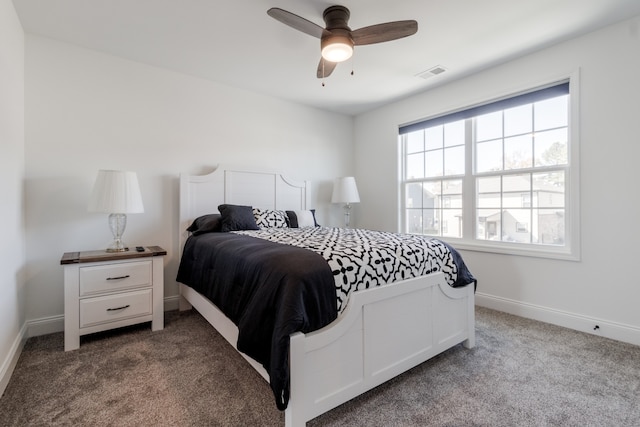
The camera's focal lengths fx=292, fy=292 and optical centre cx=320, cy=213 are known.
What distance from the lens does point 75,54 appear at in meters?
2.57

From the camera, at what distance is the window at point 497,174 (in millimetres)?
2689

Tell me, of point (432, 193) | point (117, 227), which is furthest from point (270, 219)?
point (432, 193)

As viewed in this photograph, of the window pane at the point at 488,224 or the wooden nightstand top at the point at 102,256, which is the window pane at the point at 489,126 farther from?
the wooden nightstand top at the point at 102,256

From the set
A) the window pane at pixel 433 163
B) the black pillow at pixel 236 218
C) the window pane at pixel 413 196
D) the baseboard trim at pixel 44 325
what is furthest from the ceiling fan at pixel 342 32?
the baseboard trim at pixel 44 325

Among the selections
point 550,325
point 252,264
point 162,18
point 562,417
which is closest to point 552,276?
point 550,325

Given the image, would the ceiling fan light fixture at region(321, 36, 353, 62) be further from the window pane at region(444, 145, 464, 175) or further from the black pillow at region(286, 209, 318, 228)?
the window pane at region(444, 145, 464, 175)

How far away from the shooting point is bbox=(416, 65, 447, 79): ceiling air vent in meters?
3.01

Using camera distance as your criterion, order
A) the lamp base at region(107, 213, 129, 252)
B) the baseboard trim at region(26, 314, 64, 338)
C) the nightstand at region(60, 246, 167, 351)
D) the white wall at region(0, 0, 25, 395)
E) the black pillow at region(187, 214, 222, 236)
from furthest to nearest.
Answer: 1. the black pillow at region(187, 214, 222, 236)
2. the lamp base at region(107, 213, 129, 252)
3. the baseboard trim at region(26, 314, 64, 338)
4. the nightstand at region(60, 246, 167, 351)
5. the white wall at region(0, 0, 25, 395)

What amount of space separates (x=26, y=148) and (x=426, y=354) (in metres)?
3.41

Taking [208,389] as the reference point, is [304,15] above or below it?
above

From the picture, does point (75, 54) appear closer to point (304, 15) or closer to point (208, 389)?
point (304, 15)

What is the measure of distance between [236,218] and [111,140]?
4.43ft

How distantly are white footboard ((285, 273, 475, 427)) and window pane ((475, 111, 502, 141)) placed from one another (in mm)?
1877

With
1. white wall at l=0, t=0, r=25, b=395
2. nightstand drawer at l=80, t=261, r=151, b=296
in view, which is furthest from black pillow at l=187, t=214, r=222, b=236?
white wall at l=0, t=0, r=25, b=395
